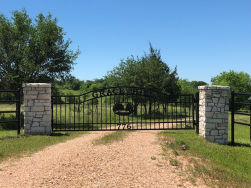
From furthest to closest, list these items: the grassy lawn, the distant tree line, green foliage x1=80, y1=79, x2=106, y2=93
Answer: green foliage x1=80, y1=79, x2=106, y2=93 → the distant tree line → the grassy lawn

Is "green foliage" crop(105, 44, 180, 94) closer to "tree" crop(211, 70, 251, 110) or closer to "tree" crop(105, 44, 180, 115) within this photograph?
"tree" crop(105, 44, 180, 115)

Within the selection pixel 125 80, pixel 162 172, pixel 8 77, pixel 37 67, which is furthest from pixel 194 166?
pixel 125 80

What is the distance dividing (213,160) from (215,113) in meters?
2.71

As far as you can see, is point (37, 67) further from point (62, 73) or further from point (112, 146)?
point (112, 146)

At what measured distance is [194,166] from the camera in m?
5.58

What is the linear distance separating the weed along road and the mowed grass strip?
1.59 ft

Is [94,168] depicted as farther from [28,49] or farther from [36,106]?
[28,49]

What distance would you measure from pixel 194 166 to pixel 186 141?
7.38 feet

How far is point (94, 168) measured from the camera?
507 cm

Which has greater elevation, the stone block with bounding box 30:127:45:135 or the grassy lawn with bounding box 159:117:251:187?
the stone block with bounding box 30:127:45:135

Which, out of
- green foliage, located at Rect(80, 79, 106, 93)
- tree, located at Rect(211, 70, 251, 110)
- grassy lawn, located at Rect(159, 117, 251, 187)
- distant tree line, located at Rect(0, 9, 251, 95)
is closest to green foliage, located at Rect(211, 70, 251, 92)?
tree, located at Rect(211, 70, 251, 110)

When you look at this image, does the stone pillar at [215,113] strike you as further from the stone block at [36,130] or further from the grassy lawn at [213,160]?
the stone block at [36,130]

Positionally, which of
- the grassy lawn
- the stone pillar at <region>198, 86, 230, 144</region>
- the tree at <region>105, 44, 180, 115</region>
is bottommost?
the grassy lawn

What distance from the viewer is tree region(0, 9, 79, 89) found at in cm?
1456
